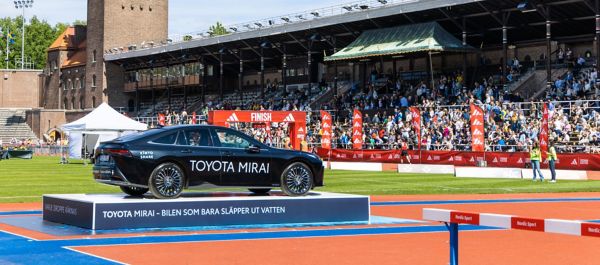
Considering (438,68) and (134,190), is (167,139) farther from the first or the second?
(438,68)

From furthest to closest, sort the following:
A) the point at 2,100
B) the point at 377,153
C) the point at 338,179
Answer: the point at 2,100
the point at 377,153
the point at 338,179

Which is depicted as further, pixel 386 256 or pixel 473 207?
pixel 473 207

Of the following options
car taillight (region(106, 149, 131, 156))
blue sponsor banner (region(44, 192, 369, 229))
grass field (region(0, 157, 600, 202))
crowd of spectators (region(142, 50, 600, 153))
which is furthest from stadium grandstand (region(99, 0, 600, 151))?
car taillight (region(106, 149, 131, 156))

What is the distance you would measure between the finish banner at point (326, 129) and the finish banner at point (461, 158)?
481mm

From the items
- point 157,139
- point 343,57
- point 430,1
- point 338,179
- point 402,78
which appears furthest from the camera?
point 402,78

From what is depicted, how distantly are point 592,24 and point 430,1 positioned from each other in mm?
9615

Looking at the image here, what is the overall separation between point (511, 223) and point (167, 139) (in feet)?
29.0

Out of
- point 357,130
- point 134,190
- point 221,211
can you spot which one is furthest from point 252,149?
point 357,130

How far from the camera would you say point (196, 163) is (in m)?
16.5

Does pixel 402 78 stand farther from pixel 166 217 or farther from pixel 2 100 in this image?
pixel 2 100

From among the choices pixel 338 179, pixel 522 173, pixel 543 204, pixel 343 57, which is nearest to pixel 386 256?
pixel 543 204

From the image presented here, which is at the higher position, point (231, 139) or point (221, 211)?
point (231, 139)

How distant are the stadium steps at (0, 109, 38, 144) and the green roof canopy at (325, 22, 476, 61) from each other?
57.0 meters

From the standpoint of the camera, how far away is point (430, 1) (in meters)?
52.5
